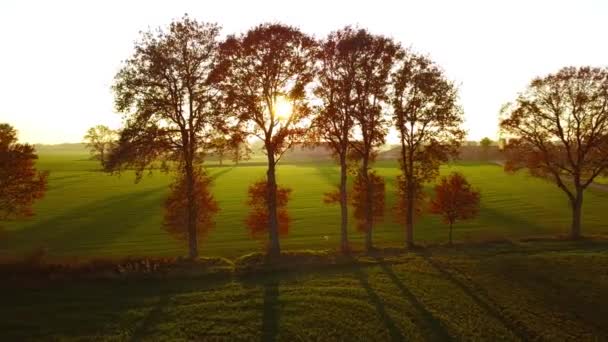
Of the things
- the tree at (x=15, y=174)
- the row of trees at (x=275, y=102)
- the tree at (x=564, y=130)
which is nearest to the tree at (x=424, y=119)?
the row of trees at (x=275, y=102)

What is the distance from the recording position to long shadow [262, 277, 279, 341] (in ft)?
52.3

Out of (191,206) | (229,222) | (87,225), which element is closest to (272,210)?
(191,206)

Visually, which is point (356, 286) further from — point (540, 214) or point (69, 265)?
point (540, 214)

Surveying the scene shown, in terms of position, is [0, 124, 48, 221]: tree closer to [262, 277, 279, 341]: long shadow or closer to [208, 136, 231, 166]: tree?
[208, 136, 231, 166]: tree

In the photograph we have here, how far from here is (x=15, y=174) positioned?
3588 centimetres

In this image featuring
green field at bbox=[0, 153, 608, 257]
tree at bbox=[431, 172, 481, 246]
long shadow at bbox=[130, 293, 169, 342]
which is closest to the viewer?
long shadow at bbox=[130, 293, 169, 342]

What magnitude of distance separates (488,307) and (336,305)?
7041mm

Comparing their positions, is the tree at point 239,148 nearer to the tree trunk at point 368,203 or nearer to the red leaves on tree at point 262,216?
the tree trunk at point 368,203

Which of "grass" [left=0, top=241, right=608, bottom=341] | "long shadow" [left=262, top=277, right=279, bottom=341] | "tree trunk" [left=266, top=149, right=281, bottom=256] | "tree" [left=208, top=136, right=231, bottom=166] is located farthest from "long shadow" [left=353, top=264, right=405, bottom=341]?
"tree" [left=208, top=136, right=231, bottom=166]

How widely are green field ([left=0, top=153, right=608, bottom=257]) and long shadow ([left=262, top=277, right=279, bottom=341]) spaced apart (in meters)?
20.1

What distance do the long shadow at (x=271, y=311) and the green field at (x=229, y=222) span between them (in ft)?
65.9

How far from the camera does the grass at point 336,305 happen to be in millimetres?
16031

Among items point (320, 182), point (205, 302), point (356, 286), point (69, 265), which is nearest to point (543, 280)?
point (356, 286)

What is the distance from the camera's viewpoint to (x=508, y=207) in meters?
64.6
